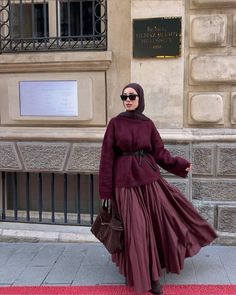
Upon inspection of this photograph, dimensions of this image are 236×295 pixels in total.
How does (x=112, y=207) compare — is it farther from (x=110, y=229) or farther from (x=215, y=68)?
(x=215, y=68)

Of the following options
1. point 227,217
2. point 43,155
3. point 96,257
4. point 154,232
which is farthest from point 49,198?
point 227,217

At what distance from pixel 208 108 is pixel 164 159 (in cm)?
123

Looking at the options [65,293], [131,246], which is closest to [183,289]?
[131,246]

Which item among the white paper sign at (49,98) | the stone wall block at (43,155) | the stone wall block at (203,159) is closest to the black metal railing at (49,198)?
the stone wall block at (43,155)

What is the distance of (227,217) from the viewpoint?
4.99 m

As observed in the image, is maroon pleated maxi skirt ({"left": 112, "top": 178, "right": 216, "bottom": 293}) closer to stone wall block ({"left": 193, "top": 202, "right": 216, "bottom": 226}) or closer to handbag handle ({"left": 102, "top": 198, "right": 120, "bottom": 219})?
handbag handle ({"left": 102, "top": 198, "right": 120, "bottom": 219})

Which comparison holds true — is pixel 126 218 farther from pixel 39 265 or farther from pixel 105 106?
pixel 105 106

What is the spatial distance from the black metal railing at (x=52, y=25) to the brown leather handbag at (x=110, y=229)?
2.15 metres

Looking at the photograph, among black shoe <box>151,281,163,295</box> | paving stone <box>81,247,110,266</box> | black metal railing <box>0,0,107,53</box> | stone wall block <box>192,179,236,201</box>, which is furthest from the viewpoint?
black metal railing <box>0,0,107,53</box>

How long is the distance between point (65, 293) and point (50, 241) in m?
1.37

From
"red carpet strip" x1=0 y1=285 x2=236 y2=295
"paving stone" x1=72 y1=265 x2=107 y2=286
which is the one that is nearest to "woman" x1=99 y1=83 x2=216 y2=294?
"red carpet strip" x1=0 y1=285 x2=236 y2=295

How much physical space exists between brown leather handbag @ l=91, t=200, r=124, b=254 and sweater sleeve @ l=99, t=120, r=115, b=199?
0.14m

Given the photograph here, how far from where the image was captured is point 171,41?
490 centimetres

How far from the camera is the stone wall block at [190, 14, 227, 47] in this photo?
4797mm
